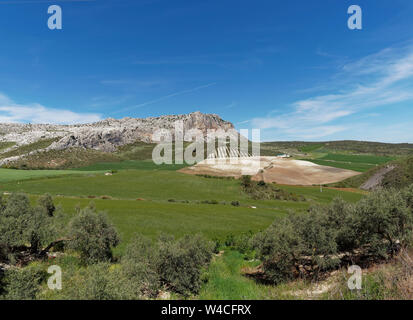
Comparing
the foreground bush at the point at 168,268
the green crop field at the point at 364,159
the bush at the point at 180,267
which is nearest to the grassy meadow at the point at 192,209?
the bush at the point at 180,267

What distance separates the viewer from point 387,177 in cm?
7356

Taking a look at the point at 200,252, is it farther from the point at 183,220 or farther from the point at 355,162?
the point at 355,162

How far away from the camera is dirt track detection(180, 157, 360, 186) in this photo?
296ft

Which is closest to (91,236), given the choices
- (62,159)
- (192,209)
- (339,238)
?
(339,238)

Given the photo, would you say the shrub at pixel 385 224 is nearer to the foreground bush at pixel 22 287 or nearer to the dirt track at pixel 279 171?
the foreground bush at pixel 22 287

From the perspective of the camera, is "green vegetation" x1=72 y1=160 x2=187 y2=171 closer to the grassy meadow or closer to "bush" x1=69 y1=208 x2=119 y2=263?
the grassy meadow

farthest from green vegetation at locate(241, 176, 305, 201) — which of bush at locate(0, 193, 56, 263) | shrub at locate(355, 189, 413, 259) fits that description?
bush at locate(0, 193, 56, 263)

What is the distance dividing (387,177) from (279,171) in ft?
130

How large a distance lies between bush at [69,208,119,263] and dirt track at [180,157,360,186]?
7135cm

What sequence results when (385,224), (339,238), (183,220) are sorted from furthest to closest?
(183,220)
(339,238)
(385,224)

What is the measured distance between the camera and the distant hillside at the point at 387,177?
2608 inches
